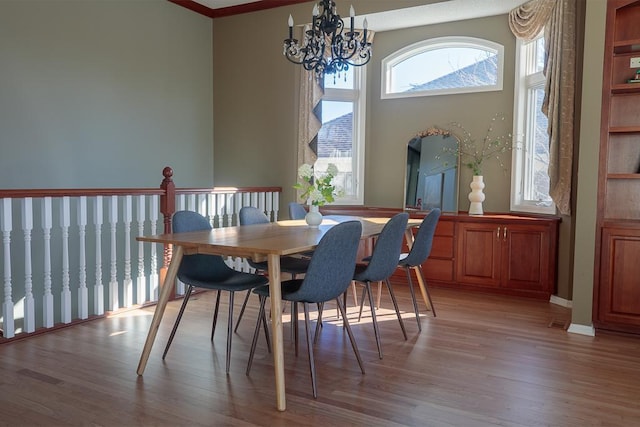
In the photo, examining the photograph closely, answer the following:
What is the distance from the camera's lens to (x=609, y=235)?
151 inches

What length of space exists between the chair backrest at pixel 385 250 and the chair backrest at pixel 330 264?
0.46 metres

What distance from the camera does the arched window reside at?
18.2 ft

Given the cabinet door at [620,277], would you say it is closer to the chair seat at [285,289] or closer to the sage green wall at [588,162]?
the sage green wall at [588,162]

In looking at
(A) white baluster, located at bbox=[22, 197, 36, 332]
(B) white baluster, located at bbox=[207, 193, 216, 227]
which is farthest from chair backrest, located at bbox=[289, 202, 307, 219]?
(A) white baluster, located at bbox=[22, 197, 36, 332]

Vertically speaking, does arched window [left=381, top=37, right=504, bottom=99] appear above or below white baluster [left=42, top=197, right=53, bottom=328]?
above

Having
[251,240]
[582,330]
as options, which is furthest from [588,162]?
[251,240]

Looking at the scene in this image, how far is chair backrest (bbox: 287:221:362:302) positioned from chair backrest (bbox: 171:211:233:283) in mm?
847

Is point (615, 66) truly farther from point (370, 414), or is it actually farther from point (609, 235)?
point (370, 414)

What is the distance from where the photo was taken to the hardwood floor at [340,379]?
2.46 metres

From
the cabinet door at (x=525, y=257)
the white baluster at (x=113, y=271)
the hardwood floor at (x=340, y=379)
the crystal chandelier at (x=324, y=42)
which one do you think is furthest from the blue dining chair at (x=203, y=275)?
the cabinet door at (x=525, y=257)

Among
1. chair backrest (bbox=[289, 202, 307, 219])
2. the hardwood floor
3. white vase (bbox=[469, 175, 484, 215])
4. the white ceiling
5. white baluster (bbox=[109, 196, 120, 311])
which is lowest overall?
the hardwood floor

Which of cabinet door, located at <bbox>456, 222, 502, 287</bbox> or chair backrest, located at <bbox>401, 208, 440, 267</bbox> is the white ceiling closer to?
cabinet door, located at <bbox>456, 222, 502, 287</bbox>

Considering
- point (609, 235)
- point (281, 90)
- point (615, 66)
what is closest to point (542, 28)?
point (615, 66)

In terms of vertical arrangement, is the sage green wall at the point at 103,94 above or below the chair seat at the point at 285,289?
above
